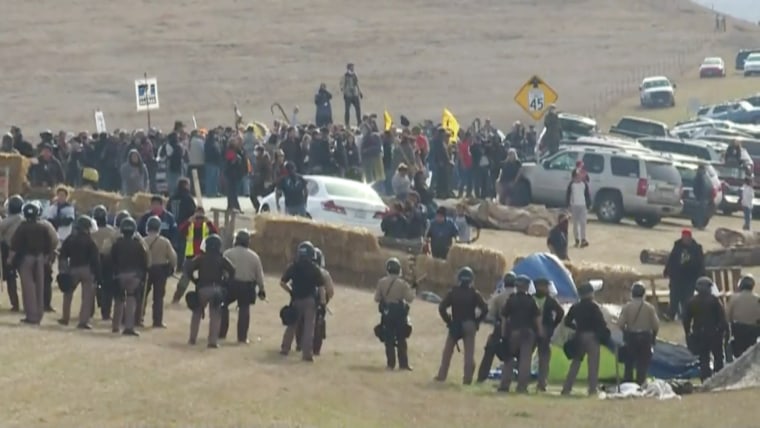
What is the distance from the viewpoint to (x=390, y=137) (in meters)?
43.8

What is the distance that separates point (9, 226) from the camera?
2780cm

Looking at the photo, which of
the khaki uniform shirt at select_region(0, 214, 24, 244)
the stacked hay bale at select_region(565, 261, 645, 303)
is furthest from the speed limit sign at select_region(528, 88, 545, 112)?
the khaki uniform shirt at select_region(0, 214, 24, 244)

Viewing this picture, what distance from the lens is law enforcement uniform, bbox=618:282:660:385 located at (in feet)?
85.0

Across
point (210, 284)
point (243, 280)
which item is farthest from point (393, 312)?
point (210, 284)

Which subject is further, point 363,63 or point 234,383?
point 363,63

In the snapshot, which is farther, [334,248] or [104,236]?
[334,248]

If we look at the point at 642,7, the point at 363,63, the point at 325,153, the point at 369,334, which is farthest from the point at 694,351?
the point at 642,7

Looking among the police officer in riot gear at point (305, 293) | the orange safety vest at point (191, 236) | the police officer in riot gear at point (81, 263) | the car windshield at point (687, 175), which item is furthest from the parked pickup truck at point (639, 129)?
the police officer in riot gear at point (81, 263)

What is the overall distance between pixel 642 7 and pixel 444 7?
1249 cm

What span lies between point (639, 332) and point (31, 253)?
8243 mm

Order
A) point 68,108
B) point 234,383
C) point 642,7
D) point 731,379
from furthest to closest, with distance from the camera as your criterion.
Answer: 1. point 642,7
2. point 68,108
3. point 731,379
4. point 234,383

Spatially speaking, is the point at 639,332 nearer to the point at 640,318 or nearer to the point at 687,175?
the point at 640,318

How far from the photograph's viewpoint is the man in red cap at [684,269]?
30.7 m

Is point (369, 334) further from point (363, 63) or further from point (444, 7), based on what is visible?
point (444, 7)
